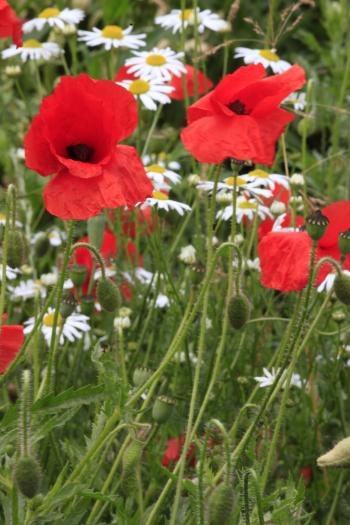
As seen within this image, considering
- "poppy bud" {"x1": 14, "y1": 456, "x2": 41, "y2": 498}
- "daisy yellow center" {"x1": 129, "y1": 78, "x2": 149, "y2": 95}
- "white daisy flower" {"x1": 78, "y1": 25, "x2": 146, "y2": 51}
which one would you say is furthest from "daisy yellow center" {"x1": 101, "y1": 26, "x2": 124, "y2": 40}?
"poppy bud" {"x1": 14, "y1": 456, "x2": 41, "y2": 498}

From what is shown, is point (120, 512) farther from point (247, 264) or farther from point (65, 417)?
point (247, 264)

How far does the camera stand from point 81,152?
176 cm

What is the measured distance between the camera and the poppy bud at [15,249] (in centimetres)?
180

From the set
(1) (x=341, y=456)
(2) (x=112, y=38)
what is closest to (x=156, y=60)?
(2) (x=112, y=38)

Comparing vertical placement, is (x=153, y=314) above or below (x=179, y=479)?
below

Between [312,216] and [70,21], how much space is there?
4.32 ft

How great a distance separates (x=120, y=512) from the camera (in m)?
1.67

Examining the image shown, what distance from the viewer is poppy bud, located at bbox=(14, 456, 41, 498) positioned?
1404 mm

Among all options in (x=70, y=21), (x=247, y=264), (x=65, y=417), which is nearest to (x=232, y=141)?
(x=65, y=417)

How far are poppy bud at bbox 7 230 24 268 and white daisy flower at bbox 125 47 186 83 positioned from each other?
2.75ft

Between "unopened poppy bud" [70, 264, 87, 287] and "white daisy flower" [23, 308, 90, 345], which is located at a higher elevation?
"unopened poppy bud" [70, 264, 87, 287]

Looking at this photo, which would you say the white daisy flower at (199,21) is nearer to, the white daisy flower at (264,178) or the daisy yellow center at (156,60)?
the daisy yellow center at (156,60)

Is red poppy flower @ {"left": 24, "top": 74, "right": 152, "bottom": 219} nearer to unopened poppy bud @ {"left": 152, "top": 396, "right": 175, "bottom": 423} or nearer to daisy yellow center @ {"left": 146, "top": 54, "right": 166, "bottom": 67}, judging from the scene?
unopened poppy bud @ {"left": 152, "top": 396, "right": 175, "bottom": 423}

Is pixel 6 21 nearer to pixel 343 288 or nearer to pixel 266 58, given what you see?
pixel 343 288
